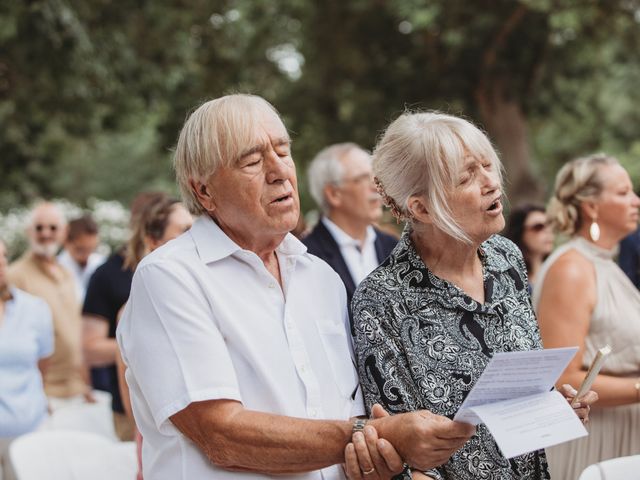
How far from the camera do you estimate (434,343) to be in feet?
8.84

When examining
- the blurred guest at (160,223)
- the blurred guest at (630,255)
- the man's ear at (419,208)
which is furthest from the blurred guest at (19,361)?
the blurred guest at (630,255)

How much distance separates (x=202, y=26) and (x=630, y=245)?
1109 centimetres

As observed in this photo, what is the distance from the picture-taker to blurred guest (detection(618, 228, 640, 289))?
5.53 metres

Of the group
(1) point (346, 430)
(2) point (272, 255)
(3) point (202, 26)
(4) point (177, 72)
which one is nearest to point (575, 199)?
(2) point (272, 255)

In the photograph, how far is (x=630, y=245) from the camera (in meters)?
5.62

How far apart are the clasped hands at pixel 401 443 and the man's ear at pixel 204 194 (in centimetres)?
77

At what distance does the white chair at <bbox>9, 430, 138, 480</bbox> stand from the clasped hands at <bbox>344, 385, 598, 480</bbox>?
6.95 feet

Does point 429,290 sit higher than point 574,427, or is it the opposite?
point 429,290

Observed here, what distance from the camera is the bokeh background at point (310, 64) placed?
1248cm

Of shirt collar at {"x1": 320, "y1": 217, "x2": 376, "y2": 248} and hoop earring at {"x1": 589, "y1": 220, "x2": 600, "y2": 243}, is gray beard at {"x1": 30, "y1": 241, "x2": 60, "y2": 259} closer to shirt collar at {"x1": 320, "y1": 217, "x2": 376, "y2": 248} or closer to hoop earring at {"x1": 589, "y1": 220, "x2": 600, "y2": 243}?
shirt collar at {"x1": 320, "y1": 217, "x2": 376, "y2": 248}

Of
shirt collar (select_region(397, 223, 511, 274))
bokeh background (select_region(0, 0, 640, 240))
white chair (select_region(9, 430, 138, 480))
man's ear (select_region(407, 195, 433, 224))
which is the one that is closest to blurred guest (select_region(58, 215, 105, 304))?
bokeh background (select_region(0, 0, 640, 240))

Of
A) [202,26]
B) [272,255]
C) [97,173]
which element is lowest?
[97,173]

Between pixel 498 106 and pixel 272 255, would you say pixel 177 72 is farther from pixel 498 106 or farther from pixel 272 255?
pixel 272 255

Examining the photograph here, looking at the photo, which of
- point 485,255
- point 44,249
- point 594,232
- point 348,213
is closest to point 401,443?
point 485,255
